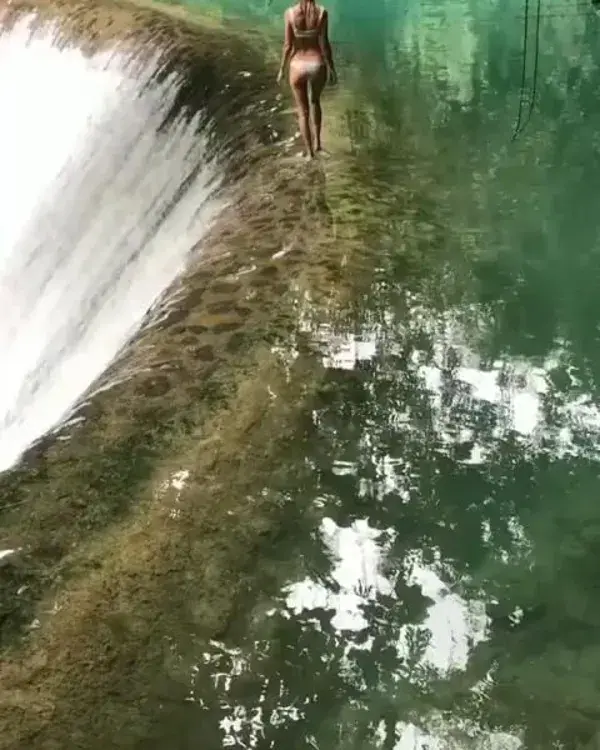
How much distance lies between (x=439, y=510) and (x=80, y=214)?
533cm

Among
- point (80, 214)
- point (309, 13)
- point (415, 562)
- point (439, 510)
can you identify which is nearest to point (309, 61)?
point (309, 13)

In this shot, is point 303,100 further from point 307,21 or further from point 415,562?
point 415,562

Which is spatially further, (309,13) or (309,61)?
(309,61)

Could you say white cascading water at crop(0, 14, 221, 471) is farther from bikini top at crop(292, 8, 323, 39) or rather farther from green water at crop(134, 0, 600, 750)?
green water at crop(134, 0, 600, 750)

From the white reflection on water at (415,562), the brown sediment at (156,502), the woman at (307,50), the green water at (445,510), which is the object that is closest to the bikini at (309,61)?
the woman at (307,50)

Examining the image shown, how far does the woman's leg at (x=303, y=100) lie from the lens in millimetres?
5645

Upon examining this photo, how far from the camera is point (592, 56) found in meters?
8.73

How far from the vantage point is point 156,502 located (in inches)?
132

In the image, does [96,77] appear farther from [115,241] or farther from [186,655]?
[186,655]

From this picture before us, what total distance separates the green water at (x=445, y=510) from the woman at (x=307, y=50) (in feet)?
2.49

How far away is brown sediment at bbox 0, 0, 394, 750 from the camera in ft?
8.87

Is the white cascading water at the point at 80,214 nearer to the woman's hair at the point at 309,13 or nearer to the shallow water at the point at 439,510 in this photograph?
the woman's hair at the point at 309,13

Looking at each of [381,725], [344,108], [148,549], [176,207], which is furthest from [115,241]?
[381,725]

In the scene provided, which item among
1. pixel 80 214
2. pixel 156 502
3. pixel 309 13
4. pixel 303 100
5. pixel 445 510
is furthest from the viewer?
pixel 80 214
